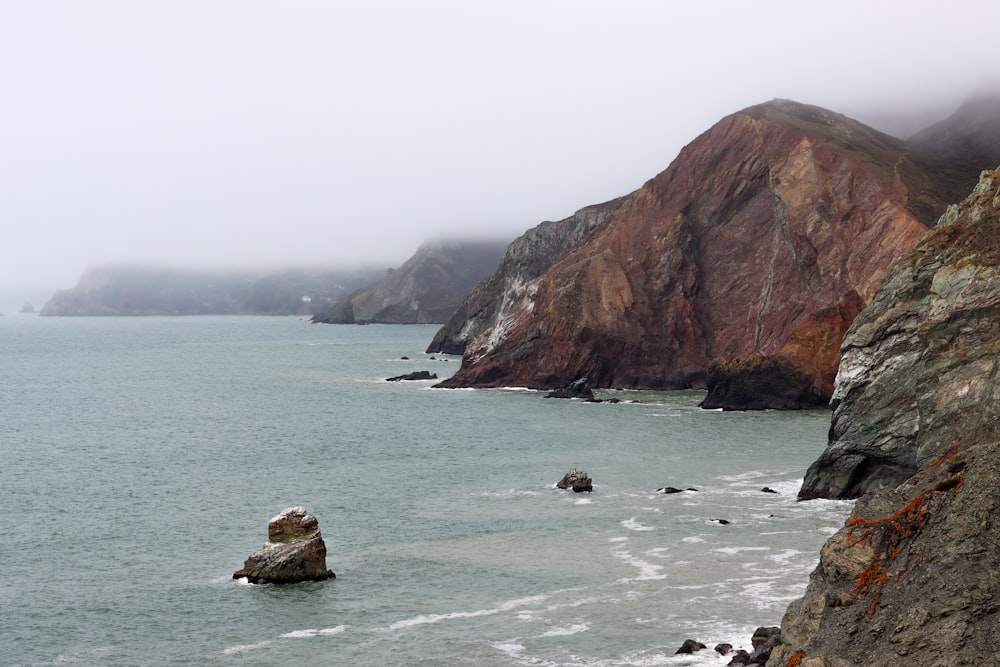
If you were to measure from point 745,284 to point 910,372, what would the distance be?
74.6 metres

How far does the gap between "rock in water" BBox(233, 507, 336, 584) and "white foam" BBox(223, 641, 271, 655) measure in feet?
22.8

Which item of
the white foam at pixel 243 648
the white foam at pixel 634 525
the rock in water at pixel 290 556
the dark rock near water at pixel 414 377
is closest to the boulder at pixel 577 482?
the white foam at pixel 634 525

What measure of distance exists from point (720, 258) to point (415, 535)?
289 feet

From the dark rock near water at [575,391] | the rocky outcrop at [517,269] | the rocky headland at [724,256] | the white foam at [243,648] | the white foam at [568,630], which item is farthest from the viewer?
the rocky outcrop at [517,269]

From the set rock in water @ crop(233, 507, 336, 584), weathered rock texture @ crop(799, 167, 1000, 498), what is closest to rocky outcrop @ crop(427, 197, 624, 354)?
weathered rock texture @ crop(799, 167, 1000, 498)

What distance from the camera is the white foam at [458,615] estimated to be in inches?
1406

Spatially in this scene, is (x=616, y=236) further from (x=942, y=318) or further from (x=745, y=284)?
(x=942, y=318)

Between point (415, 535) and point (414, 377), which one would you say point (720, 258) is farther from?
point (415, 535)

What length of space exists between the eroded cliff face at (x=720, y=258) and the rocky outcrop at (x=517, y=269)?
147 feet

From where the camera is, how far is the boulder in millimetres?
58750

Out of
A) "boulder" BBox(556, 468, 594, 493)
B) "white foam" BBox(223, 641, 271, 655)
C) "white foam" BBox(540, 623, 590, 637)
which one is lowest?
"white foam" BBox(540, 623, 590, 637)

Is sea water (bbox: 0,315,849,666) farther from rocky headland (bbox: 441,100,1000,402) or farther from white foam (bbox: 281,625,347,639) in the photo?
rocky headland (bbox: 441,100,1000,402)

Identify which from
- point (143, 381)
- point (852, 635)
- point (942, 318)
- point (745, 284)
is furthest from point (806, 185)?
point (852, 635)

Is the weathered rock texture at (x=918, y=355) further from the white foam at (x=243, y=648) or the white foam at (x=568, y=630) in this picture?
the white foam at (x=243, y=648)
